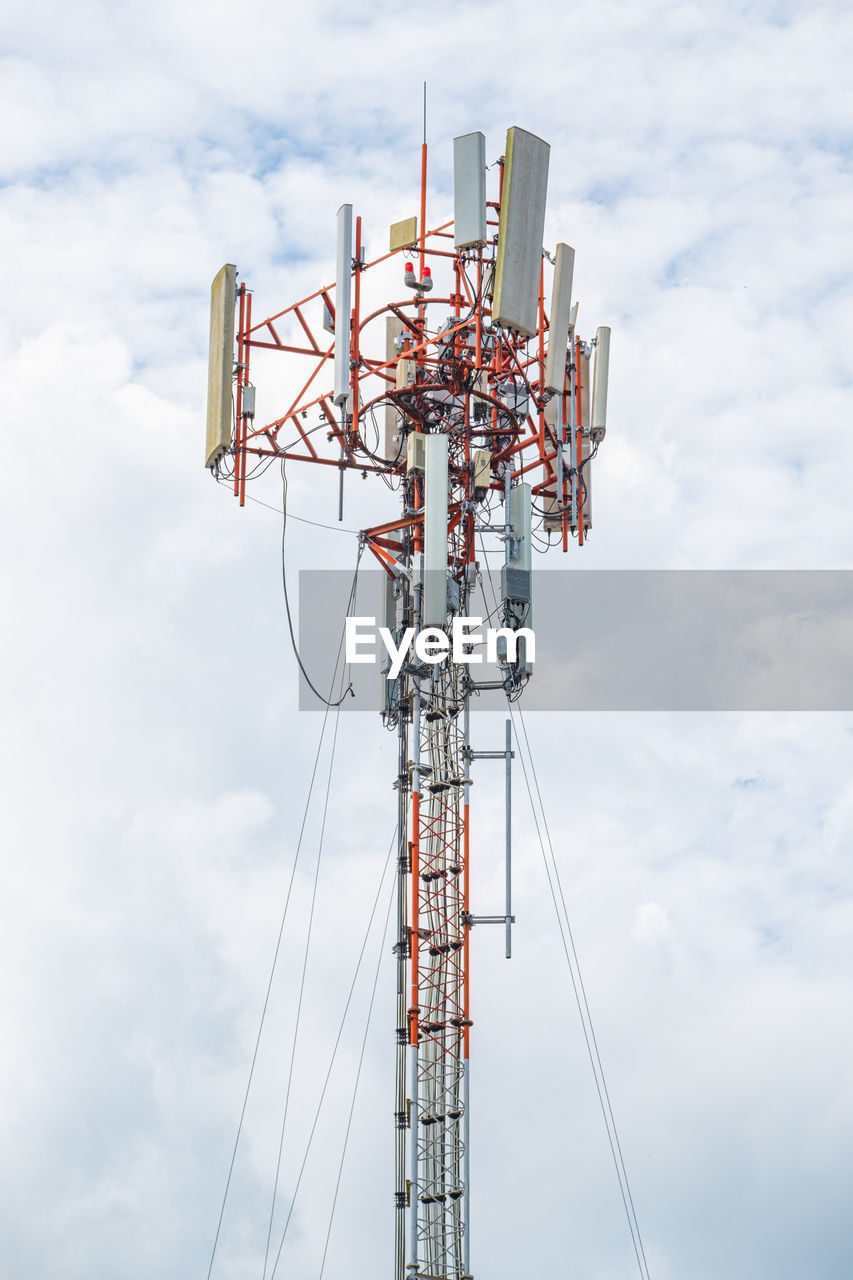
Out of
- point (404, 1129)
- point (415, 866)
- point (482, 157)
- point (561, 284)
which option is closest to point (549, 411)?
point (561, 284)

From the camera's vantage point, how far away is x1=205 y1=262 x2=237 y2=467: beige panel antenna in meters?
67.3

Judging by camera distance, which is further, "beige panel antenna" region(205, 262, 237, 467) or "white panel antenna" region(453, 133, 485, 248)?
"beige panel antenna" region(205, 262, 237, 467)

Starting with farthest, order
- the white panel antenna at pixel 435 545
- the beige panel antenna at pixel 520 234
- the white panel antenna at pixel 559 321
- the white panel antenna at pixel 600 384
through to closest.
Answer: the white panel antenna at pixel 600 384
the white panel antenna at pixel 559 321
the white panel antenna at pixel 435 545
the beige panel antenna at pixel 520 234

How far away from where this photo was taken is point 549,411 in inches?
2687

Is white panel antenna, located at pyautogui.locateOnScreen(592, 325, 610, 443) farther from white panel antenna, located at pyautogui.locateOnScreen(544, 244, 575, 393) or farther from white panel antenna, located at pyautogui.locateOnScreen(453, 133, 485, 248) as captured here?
white panel antenna, located at pyautogui.locateOnScreen(453, 133, 485, 248)

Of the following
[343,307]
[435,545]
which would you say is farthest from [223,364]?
[435,545]

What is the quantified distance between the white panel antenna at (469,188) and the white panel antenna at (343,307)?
10.2 feet

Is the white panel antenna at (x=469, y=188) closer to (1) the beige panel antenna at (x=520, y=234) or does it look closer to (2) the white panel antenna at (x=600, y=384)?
(1) the beige panel antenna at (x=520, y=234)

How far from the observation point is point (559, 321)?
6581cm

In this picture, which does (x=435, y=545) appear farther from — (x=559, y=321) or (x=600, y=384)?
(x=600, y=384)

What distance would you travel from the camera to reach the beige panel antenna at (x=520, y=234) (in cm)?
6316

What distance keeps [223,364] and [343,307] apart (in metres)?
4.59

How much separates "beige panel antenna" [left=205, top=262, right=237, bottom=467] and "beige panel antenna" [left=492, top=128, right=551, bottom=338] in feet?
27.0

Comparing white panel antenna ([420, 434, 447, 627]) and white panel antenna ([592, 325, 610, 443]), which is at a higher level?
white panel antenna ([592, 325, 610, 443])
